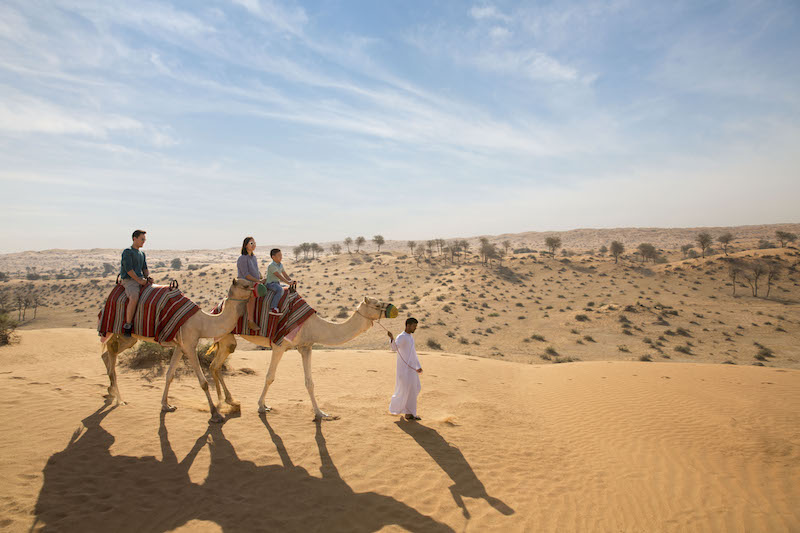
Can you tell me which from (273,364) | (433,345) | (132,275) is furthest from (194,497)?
(433,345)

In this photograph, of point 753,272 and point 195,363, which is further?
point 753,272

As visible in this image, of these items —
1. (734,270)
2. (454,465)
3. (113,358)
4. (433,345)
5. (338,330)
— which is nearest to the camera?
(454,465)

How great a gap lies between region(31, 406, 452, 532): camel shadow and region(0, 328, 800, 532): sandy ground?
0.08 feet

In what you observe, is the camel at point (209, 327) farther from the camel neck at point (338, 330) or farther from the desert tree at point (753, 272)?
the desert tree at point (753, 272)

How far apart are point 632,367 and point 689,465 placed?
10.9m

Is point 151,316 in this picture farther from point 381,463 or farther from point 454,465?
point 454,465

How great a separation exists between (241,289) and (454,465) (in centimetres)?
517

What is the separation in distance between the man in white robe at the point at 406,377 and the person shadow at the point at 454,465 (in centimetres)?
30

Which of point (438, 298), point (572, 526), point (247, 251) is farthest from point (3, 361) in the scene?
point (438, 298)

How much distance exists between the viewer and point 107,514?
4613mm

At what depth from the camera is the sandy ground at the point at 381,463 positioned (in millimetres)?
4992

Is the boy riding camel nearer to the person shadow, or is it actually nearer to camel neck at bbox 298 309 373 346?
camel neck at bbox 298 309 373 346

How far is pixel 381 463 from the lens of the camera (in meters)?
6.47

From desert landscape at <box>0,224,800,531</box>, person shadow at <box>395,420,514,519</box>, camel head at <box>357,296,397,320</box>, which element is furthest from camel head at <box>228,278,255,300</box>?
person shadow at <box>395,420,514,519</box>
